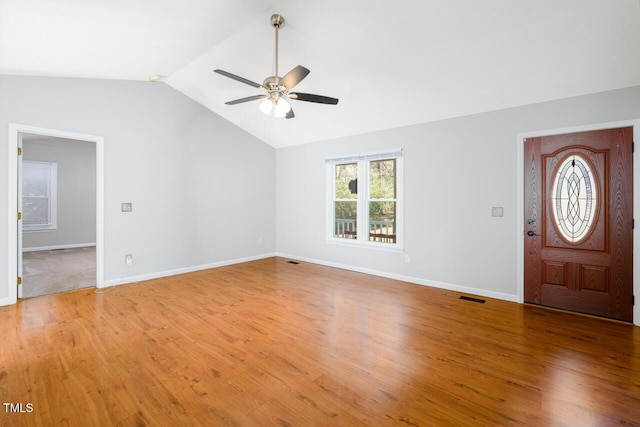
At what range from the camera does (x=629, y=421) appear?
66.4 inches

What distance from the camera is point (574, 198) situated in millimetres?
3336

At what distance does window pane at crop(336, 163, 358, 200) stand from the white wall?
316 millimetres

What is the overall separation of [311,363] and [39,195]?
333 inches

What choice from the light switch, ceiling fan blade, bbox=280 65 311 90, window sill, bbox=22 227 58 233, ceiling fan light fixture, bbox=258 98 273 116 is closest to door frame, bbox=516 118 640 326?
the light switch

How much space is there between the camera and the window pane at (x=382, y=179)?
4.87 metres

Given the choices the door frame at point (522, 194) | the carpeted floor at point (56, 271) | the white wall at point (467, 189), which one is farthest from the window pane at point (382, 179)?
the carpeted floor at point (56, 271)

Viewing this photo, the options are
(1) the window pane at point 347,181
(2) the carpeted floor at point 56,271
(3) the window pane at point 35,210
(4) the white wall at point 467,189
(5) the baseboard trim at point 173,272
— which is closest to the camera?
(4) the white wall at point 467,189

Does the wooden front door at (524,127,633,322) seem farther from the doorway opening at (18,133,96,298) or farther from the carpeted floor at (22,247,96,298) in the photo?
the doorway opening at (18,133,96,298)

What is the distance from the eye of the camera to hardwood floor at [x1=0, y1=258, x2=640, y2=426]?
5.77 feet

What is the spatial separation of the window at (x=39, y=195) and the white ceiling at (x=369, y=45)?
15.8 ft

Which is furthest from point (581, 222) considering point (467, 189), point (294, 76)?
point (294, 76)

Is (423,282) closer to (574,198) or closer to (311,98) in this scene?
(574,198)

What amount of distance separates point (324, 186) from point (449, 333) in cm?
356

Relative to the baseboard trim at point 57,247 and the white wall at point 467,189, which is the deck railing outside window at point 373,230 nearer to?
the white wall at point 467,189
